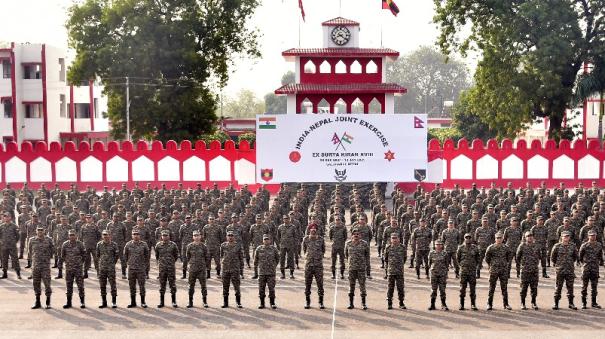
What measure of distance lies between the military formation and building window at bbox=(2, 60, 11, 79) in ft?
105

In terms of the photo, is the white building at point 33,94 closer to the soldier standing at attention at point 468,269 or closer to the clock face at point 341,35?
the clock face at point 341,35

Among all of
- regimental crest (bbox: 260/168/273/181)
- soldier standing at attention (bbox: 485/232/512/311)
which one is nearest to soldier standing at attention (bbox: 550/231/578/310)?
soldier standing at attention (bbox: 485/232/512/311)

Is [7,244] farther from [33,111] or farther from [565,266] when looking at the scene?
[33,111]

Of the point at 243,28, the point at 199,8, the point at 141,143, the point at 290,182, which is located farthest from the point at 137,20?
the point at 290,182

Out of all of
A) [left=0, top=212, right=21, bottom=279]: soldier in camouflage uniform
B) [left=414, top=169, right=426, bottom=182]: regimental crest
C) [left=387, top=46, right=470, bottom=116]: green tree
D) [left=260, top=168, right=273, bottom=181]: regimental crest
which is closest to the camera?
[left=0, top=212, right=21, bottom=279]: soldier in camouflage uniform

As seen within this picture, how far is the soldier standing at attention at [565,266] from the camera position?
19547 mm

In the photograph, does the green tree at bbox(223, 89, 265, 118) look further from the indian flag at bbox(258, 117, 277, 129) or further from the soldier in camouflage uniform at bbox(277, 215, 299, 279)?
the soldier in camouflage uniform at bbox(277, 215, 299, 279)

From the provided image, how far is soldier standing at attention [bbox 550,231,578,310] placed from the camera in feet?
64.1

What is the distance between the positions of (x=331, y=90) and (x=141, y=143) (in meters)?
10.4

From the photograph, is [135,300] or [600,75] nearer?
[135,300]

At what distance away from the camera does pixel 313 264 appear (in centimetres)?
2020

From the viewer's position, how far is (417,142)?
35.6 meters

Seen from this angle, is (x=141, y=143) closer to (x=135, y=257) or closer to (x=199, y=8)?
(x=199, y=8)

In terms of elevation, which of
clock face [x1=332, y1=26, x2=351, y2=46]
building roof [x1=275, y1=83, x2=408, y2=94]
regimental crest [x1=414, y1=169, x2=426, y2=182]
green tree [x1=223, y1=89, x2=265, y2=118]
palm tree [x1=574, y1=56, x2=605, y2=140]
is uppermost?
green tree [x1=223, y1=89, x2=265, y2=118]
